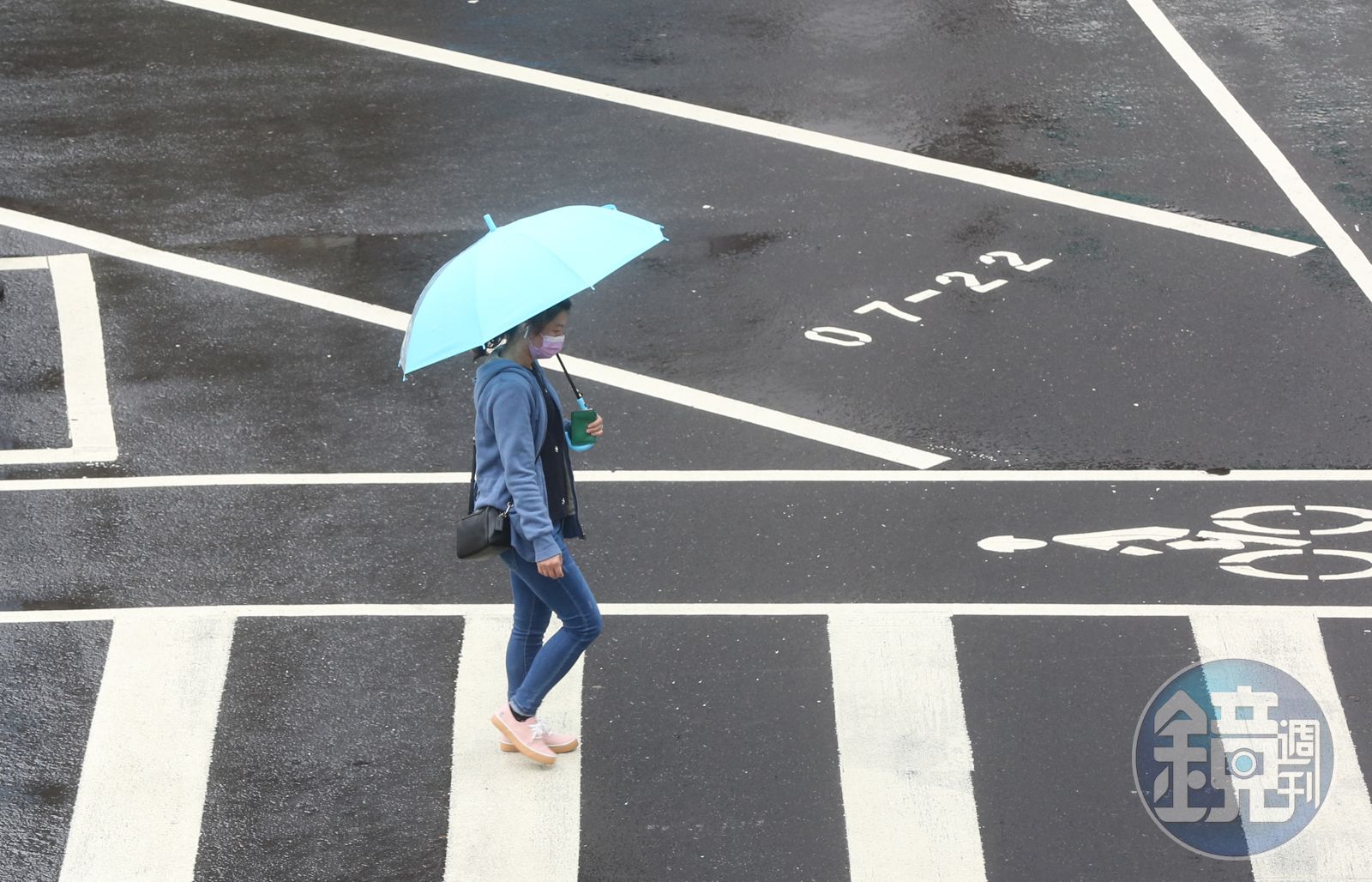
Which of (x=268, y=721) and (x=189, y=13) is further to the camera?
(x=189, y=13)

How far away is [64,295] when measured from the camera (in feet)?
34.2

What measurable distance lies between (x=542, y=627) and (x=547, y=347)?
4.07 ft

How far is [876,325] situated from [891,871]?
421cm

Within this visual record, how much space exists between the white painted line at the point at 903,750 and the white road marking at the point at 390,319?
1.46 meters

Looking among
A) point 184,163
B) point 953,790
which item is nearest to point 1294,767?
point 953,790

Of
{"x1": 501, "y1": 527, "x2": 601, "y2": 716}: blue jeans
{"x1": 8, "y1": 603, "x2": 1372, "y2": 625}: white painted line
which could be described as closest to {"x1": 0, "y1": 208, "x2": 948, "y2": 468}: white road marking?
{"x1": 8, "y1": 603, "x2": 1372, "y2": 625}: white painted line

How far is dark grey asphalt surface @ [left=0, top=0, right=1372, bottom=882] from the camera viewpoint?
7.07m

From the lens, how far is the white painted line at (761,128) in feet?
36.1

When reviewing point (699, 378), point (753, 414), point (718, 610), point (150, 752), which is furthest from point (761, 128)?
point (150, 752)

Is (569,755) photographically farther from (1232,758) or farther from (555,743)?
(1232,758)

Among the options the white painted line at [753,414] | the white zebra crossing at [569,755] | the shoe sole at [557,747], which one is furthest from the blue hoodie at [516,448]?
the white painted line at [753,414]

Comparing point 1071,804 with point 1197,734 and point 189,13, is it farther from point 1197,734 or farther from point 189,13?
point 189,13

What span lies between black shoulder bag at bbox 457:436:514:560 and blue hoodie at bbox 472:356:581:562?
28 mm

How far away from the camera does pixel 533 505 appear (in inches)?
253
